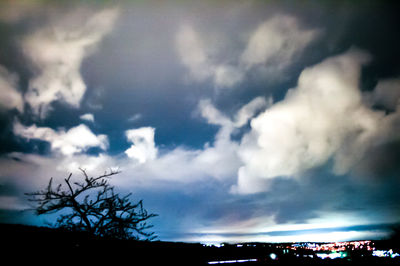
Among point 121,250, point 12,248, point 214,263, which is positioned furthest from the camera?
point 214,263

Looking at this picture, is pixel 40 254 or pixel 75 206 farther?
pixel 75 206

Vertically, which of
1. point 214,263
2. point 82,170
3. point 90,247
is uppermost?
point 82,170

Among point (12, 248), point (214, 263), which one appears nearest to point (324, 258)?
point (214, 263)

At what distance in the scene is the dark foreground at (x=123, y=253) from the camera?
3.46 m

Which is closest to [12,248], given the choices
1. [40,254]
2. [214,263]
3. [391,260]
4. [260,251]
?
[40,254]

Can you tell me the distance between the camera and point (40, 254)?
3.43 meters

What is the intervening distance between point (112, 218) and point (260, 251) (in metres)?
8.25

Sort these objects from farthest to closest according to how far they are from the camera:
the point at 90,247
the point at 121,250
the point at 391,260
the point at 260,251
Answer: the point at 260,251 < the point at 391,260 < the point at 121,250 < the point at 90,247

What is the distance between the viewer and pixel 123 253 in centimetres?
420

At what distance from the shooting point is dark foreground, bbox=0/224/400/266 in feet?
11.3

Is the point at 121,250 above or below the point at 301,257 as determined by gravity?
above

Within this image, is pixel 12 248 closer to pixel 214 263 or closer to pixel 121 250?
pixel 121 250

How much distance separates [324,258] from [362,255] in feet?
3.70

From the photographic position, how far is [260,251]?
18.6ft
